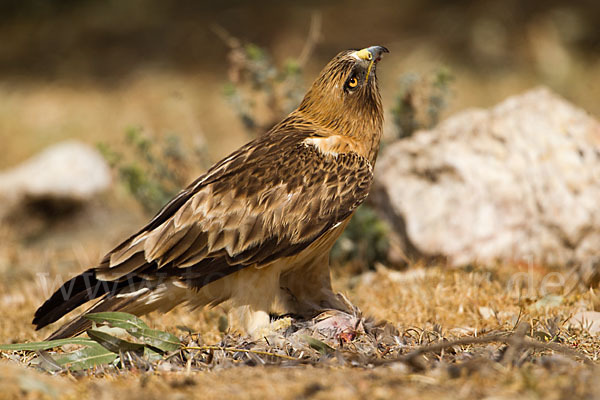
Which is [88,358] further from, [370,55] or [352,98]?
[370,55]

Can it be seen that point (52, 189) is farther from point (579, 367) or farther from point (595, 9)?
point (595, 9)

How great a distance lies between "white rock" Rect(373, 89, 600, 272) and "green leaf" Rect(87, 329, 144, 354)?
108 inches

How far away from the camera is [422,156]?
5.73 meters

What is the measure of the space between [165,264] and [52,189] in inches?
174

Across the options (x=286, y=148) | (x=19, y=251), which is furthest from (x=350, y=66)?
(x=19, y=251)

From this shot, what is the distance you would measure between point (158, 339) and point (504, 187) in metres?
3.17

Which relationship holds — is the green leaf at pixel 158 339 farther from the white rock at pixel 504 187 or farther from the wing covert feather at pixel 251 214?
the white rock at pixel 504 187

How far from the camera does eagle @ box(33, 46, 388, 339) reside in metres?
3.73

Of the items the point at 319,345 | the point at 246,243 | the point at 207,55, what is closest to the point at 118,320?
the point at 246,243

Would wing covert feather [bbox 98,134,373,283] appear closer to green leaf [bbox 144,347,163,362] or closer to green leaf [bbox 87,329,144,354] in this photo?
green leaf [bbox 87,329,144,354]

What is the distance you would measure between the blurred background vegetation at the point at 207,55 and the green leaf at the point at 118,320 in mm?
3668

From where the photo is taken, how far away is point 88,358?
10.5ft

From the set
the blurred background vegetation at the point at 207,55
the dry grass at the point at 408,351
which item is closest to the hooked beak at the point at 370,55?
the dry grass at the point at 408,351

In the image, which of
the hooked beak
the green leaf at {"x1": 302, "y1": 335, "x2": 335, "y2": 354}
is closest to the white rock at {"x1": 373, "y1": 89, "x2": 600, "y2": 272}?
the hooked beak
